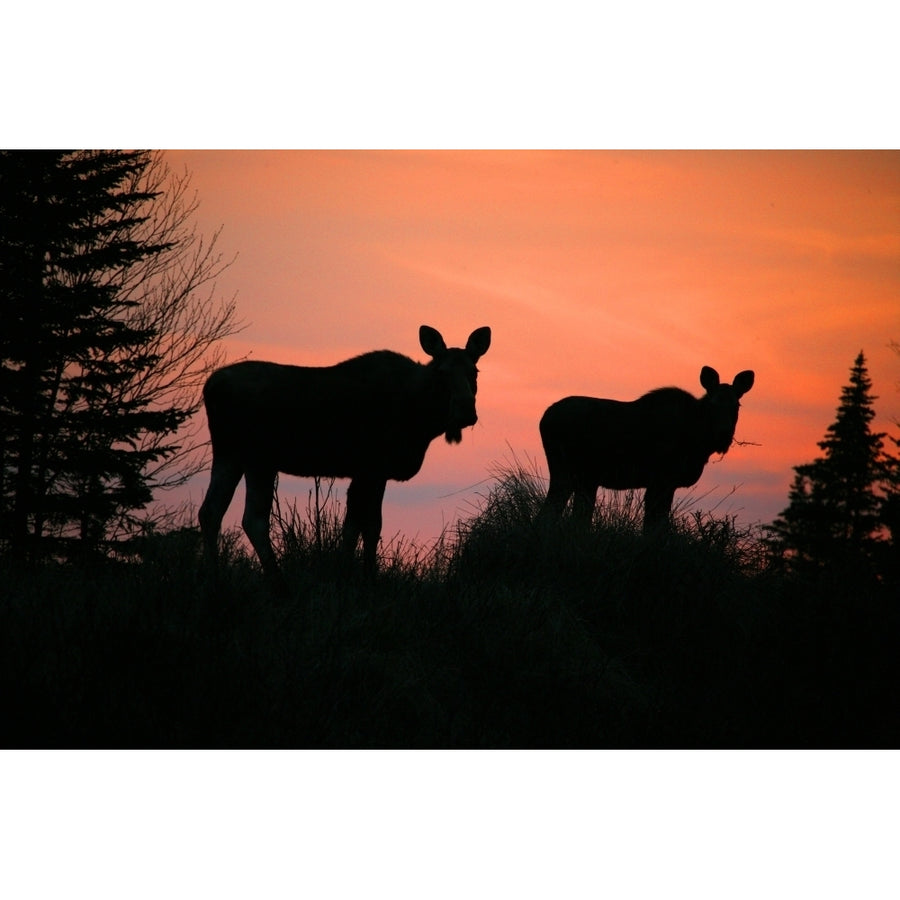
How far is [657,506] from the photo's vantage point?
1109cm

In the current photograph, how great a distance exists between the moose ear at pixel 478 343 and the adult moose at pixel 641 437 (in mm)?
2693

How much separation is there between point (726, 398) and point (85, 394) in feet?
28.5

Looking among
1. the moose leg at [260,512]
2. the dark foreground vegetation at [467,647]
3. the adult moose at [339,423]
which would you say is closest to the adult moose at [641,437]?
the dark foreground vegetation at [467,647]

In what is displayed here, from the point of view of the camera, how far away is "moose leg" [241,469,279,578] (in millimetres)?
8867

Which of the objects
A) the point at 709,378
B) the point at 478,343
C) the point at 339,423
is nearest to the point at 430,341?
the point at 478,343

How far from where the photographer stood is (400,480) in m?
9.57

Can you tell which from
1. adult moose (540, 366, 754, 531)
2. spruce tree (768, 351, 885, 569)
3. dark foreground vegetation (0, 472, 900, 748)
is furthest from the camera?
spruce tree (768, 351, 885, 569)

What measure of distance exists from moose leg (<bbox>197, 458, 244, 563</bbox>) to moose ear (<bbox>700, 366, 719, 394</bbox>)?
239 inches

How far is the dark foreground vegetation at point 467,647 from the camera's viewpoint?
6.98 m

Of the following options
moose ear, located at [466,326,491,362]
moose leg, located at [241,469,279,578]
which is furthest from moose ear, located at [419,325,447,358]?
moose leg, located at [241,469,279,578]

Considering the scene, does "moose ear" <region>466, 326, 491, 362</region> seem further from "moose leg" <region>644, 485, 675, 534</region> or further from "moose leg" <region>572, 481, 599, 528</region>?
"moose leg" <region>644, 485, 675, 534</region>

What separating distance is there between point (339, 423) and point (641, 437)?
4.97 meters

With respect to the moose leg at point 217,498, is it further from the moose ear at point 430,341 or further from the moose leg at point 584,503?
the moose leg at point 584,503

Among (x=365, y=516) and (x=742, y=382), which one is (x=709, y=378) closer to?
(x=742, y=382)
